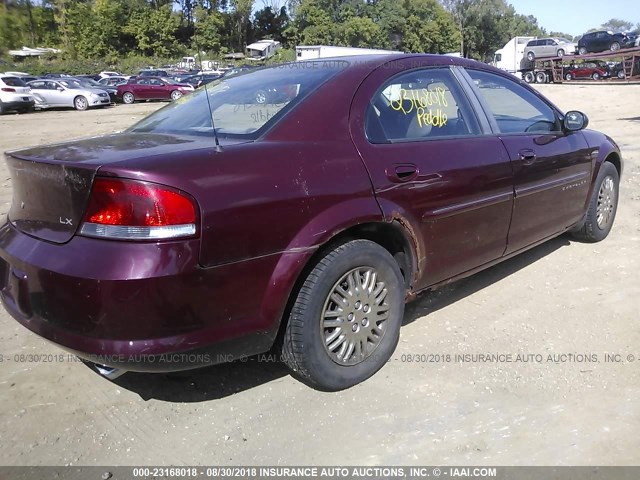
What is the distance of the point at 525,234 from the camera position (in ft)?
12.7

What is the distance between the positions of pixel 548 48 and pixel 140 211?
4036cm

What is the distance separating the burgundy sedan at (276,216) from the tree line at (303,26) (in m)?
65.7

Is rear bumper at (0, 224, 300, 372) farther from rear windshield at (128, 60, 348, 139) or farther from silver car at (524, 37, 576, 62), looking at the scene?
silver car at (524, 37, 576, 62)

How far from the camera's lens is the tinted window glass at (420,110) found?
303cm

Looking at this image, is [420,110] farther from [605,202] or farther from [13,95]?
[13,95]

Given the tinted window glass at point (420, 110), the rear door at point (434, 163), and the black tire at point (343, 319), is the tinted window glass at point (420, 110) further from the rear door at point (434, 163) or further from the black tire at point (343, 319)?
the black tire at point (343, 319)

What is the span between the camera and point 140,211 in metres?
2.17

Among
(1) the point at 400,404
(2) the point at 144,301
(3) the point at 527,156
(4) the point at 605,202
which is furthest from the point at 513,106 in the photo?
(2) the point at 144,301

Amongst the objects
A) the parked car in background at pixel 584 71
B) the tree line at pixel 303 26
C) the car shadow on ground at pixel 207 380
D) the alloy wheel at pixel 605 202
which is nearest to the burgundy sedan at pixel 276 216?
the car shadow on ground at pixel 207 380

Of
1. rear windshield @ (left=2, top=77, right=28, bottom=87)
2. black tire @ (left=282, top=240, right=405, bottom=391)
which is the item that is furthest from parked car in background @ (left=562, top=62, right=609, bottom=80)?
black tire @ (left=282, top=240, right=405, bottom=391)

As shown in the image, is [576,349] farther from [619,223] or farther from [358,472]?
[619,223]

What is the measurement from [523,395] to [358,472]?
3.36ft

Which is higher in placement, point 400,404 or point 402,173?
point 402,173

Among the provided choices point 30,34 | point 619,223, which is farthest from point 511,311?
point 30,34
